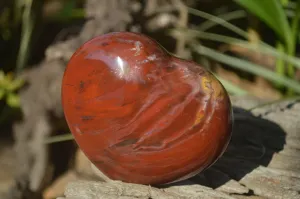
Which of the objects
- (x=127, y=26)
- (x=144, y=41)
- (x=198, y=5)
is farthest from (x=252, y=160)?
(x=198, y=5)

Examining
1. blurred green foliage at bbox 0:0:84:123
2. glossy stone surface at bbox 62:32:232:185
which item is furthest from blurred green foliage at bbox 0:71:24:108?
glossy stone surface at bbox 62:32:232:185

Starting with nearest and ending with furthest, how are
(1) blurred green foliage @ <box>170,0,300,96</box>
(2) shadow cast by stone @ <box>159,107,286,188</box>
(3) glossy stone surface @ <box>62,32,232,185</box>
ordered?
(3) glossy stone surface @ <box>62,32,232,185</box>
(2) shadow cast by stone @ <box>159,107,286,188</box>
(1) blurred green foliage @ <box>170,0,300,96</box>

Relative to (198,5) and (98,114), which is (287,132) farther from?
(198,5)

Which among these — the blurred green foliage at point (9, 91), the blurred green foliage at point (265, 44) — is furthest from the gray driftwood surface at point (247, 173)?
the blurred green foliage at point (9, 91)

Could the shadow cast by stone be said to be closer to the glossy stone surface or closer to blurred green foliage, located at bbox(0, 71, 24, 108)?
the glossy stone surface

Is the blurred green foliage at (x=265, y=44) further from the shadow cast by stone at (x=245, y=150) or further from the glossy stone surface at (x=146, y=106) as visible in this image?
the glossy stone surface at (x=146, y=106)

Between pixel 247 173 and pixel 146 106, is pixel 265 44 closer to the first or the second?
pixel 247 173
